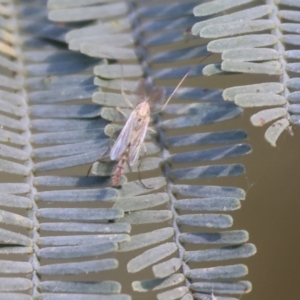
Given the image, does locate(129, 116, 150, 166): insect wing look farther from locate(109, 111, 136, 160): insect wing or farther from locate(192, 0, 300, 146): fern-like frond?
locate(192, 0, 300, 146): fern-like frond

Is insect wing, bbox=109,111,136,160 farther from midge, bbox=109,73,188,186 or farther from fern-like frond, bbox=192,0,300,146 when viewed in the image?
fern-like frond, bbox=192,0,300,146

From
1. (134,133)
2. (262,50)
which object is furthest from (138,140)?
(262,50)

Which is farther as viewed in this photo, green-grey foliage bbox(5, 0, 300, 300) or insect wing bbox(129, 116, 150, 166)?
insect wing bbox(129, 116, 150, 166)

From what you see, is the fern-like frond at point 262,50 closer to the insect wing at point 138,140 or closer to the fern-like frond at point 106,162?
the fern-like frond at point 106,162

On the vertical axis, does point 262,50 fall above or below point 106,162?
above

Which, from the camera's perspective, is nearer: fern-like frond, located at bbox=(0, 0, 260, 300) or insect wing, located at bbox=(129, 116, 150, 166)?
fern-like frond, located at bbox=(0, 0, 260, 300)

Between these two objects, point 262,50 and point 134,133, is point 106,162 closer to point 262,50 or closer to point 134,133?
point 134,133

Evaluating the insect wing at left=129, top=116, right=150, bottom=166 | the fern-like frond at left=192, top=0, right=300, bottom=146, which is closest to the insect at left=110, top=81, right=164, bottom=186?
the insect wing at left=129, top=116, right=150, bottom=166

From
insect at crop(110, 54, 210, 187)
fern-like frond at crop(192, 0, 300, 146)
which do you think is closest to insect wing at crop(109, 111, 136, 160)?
insect at crop(110, 54, 210, 187)

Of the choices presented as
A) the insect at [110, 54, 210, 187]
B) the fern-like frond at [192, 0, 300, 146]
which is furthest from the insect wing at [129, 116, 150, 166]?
the fern-like frond at [192, 0, 300, 146]

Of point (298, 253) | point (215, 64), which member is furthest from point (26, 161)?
point (298, 253)
